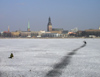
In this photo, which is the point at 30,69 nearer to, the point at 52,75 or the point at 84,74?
the point at 52,75

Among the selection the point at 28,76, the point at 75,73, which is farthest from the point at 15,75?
the point at 75,73

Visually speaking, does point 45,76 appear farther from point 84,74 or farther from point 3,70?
point 3,70

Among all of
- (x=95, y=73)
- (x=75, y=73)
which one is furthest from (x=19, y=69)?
(x=95, y=73)

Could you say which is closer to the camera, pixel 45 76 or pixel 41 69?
pixel 45 76

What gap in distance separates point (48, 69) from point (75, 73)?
1715 millimetres

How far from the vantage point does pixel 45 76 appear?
920 centimetres

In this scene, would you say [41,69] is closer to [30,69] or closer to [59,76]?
[30,69]

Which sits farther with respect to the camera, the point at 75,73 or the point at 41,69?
the point at 41,69

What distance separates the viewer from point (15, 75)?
31.0ft

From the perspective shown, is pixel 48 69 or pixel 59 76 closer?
pixel 59 76

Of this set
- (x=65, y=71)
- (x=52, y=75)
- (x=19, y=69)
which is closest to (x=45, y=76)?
(x=52, y=75)

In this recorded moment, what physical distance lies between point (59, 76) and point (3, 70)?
335cm

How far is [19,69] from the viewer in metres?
10.7

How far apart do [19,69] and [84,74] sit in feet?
12.0
